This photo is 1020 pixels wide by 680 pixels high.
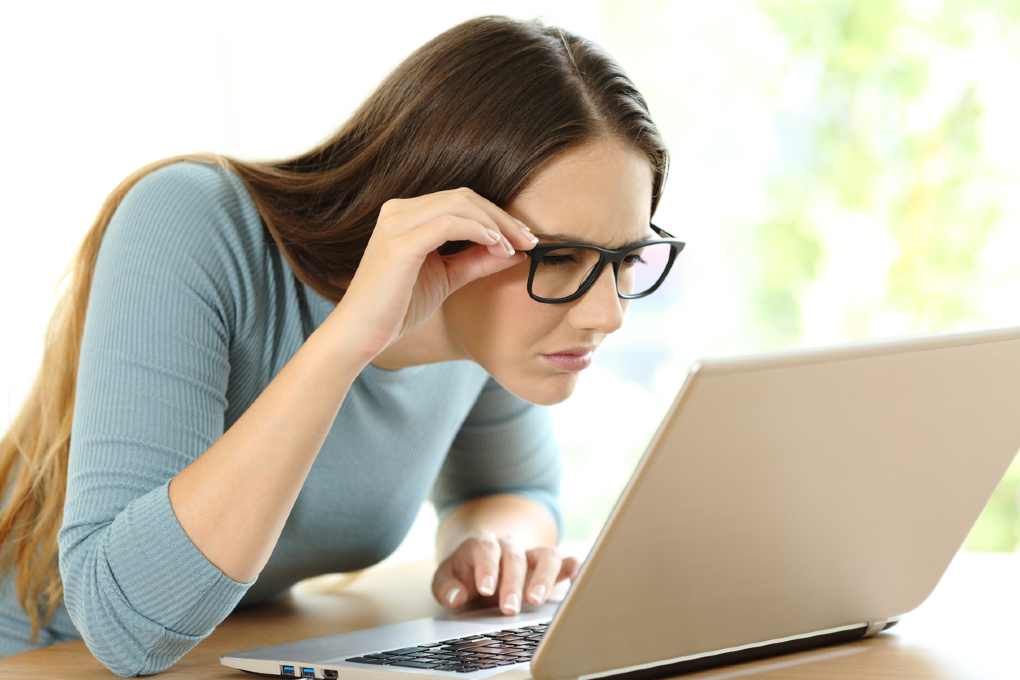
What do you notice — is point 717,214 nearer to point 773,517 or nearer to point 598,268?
point 598,268

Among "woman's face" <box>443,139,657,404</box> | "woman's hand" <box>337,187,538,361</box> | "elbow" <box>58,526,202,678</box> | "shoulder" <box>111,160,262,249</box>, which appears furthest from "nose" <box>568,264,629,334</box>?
"elbow" <box>58,526,202,678</box>

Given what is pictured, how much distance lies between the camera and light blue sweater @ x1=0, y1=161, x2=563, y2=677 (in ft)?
3.47

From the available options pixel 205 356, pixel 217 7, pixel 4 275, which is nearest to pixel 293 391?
pixel 205 356

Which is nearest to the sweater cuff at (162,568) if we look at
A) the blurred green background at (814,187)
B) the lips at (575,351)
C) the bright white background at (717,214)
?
the lips at (575,351)

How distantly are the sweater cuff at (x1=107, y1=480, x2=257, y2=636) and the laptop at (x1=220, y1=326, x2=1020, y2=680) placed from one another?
59 mm

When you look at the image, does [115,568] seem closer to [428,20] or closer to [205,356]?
[205,356]

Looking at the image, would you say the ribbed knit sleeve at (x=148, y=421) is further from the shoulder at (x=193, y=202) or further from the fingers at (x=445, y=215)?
the fingers at (x=445, y=215)

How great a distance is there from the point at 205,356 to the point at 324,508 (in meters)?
0.30

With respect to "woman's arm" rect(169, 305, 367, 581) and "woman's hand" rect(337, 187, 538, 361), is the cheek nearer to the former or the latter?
"woman's hand" rect(337, 187, 538, 361)

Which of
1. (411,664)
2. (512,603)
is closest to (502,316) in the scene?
(512,603)

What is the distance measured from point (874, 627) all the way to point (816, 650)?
0.08 metres

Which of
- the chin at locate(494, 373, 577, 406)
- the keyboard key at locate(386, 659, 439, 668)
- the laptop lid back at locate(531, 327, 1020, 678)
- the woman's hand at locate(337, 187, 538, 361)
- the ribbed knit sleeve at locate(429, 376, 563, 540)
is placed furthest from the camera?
the ribbed knit sleeve at locate(429, 376, 563, 540)

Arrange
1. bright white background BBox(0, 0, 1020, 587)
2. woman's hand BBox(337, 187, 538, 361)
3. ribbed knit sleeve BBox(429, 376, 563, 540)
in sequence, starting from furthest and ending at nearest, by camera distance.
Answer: bright white background BBox(0, 0, 1020, 587) → ribbed knit sleeve BBox(429, 376, 563, 540) → woman's hand BBox(337, 187, 538, 361)

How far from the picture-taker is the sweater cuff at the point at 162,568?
1050mm
